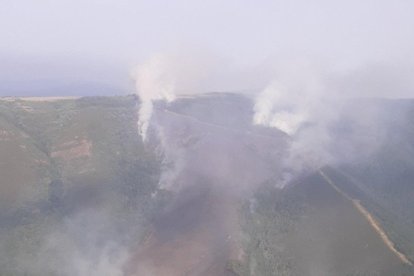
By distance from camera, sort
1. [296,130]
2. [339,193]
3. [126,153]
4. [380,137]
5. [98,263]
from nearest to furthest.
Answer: [98,263]
[339,193]
[126,153]
[296,130]
[380,137]

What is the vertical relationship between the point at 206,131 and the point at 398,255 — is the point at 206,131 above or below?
above

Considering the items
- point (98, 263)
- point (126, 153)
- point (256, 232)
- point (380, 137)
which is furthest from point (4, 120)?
point (380, 137)

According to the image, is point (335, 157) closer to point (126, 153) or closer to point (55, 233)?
point (126, 153)

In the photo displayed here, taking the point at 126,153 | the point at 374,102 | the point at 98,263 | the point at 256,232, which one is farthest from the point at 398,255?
the point at 374,102

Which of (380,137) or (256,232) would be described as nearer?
(256,232)

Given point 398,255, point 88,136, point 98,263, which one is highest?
point 88,136

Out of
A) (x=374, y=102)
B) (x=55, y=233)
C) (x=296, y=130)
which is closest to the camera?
(x=55, y=233)
